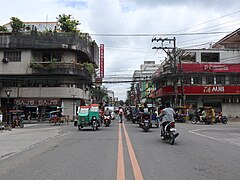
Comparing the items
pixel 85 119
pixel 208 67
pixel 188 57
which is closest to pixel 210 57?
pixel 188 57

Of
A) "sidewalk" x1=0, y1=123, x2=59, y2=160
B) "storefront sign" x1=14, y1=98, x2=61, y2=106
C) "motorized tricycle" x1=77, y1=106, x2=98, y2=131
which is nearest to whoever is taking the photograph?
"sidewalk" x1=0, y1=123, x2=59, y2=160

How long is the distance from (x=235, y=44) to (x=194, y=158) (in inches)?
1707

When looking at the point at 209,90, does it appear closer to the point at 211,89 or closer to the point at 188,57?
the point at 211,89

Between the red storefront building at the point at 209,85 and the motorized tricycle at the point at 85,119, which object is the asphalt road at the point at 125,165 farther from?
the red storefront building at the point at 209,85

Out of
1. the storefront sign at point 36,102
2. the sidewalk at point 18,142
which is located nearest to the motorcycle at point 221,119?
the sidewalk at point 18,142

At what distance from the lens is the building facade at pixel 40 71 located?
113ft

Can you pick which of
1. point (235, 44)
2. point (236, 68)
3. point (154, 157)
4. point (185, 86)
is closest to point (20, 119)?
point (154, 157)

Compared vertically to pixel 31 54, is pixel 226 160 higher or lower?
lower

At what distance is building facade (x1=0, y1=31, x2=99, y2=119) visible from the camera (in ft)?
113

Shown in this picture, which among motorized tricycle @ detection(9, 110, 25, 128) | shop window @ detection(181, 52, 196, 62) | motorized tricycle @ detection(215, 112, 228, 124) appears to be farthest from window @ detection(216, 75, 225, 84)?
motorized tricycle @ detection(9, 110, 25, 128)

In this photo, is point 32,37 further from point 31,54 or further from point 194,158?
point 194,158

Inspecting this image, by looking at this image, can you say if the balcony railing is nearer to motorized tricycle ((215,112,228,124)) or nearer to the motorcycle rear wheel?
motorized tricycle ((215,112,228,124))

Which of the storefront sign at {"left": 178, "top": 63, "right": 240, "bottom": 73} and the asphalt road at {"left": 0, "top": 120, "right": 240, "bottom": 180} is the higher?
the storefront sign at {"left": 178, "top": 63, "right": 240, "bottom": 73}

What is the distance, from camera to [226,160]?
→ 7727mm
